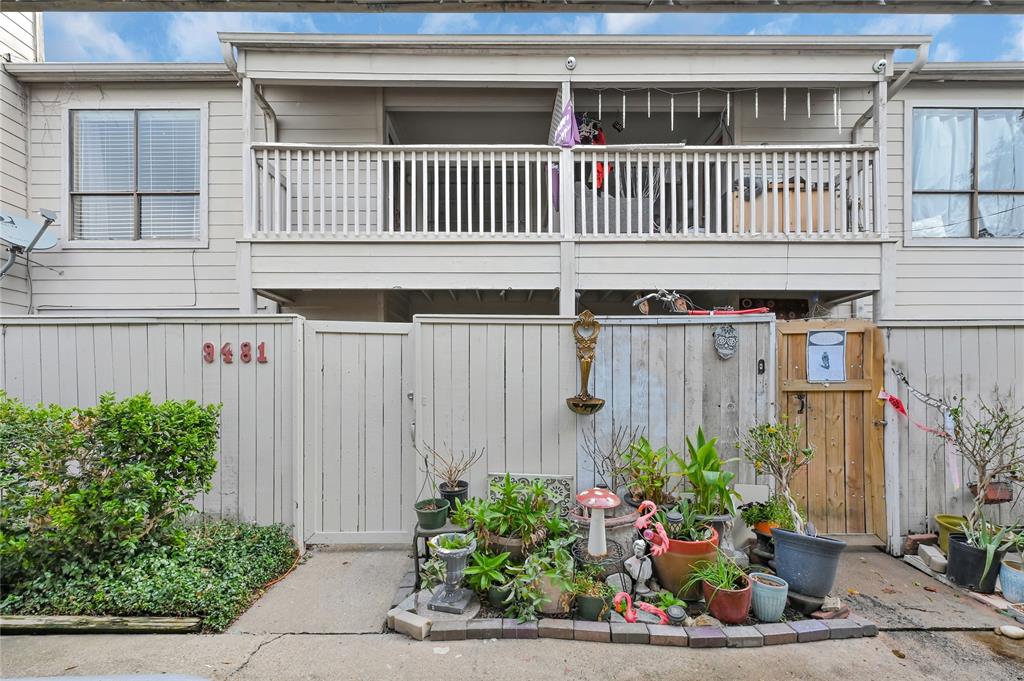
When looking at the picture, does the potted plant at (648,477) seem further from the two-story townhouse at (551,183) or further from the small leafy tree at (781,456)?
the two-story townhouse at (551,183)

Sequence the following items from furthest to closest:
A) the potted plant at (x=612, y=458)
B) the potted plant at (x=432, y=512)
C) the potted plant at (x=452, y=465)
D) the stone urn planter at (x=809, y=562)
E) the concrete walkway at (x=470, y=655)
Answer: the potted plant at (x=452, y=465), the potted plant at (x=612, y=458), the potted plant at (x=432, y=512), the stone urn planter at (x=809, y=562), the concrete walkway at (x=470, y=655)

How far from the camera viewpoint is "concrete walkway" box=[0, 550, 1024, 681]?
2.18 m

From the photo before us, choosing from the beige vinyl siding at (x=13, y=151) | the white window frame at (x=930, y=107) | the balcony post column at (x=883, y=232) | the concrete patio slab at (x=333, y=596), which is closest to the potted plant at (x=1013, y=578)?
the balcony post column at (x=883, y=232)

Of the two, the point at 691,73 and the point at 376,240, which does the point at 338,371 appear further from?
the point at 691,73

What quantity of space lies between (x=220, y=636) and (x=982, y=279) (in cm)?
796

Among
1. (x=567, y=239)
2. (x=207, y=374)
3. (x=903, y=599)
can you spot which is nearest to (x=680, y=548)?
(x=903, y=599)

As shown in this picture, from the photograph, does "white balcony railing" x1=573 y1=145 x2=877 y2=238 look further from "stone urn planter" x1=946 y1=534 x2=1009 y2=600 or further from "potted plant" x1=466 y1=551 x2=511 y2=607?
"potted plant" x1=466 y1=551 x2=511 y2=607

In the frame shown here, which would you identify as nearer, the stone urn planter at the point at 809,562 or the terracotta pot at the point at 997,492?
the stone urn planter at the point at 809,562

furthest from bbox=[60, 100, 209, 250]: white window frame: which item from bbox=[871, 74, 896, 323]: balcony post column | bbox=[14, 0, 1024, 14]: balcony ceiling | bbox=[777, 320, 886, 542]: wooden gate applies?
bbox=[871, 74, 896, 323]: balcony post column

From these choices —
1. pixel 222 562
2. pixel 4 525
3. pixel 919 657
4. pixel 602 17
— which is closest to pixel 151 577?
pixel 222 562

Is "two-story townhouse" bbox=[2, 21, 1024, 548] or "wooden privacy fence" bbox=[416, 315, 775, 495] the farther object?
"two-story townhouse" bbox=[2, 21, 1024, 548]

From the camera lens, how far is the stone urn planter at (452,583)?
2.57 metres

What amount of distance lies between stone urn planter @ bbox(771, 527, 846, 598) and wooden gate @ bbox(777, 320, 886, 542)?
102 centimetres

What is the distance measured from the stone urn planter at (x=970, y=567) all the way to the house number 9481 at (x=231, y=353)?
5.23 meters
